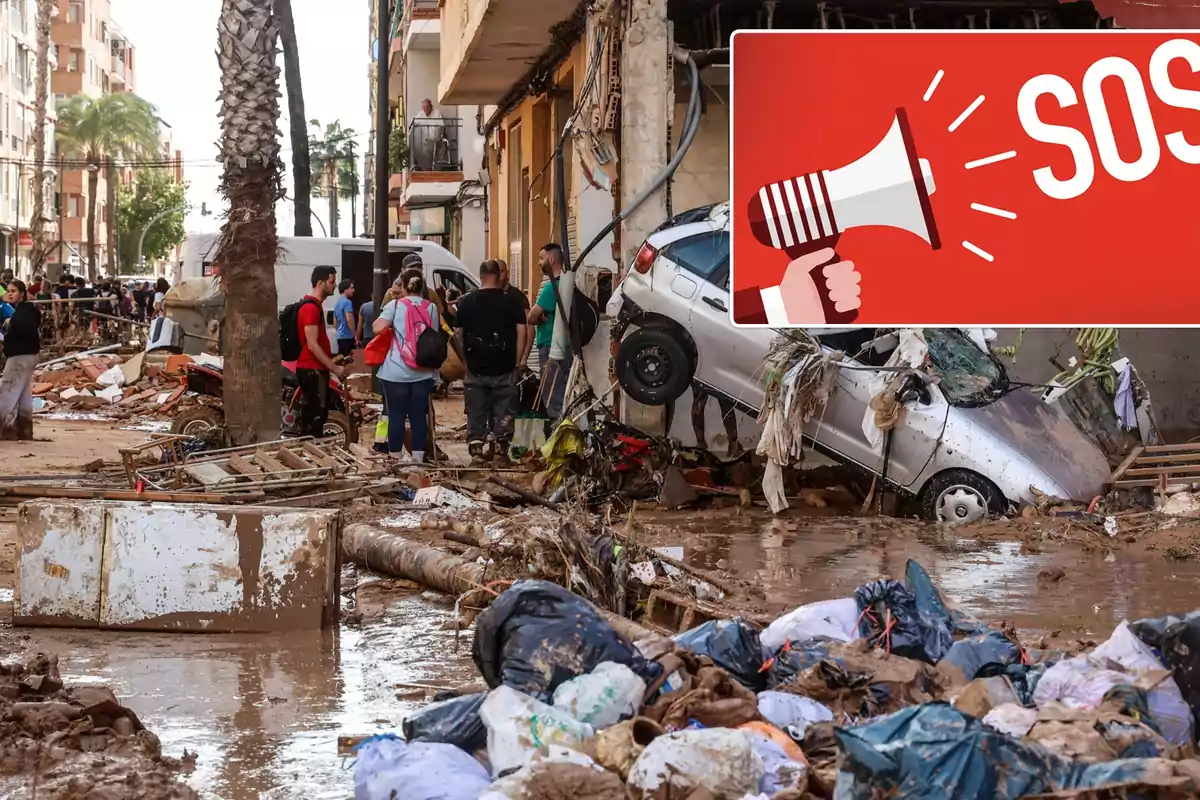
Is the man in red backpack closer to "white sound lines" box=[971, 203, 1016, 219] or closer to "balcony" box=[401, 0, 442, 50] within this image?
"white sound lines" box=[971, 203, 1016, 219]

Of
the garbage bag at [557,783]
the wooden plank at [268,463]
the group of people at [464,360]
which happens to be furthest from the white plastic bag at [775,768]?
the group of people at [464,360]

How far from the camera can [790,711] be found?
5.06m

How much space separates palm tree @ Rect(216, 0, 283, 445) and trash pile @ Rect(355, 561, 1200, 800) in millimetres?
7784

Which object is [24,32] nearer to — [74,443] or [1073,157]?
[74,443]

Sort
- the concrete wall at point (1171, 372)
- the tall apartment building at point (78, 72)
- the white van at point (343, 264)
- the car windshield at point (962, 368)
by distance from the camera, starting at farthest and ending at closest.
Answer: the tall apartment building at point (78, 72)
the white van at point (343, 264)
the concrete wall at point (1171, 372)
the car windshield at point (962, 368)

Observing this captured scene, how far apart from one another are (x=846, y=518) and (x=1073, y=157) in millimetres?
3043

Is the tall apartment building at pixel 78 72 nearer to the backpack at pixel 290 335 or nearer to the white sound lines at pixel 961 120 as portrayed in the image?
the backpack at pixel 290 335

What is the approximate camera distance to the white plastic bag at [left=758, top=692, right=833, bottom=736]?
5.01 meters

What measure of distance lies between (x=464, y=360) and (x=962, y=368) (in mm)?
4261

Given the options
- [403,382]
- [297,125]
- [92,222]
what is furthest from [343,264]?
[92,222]

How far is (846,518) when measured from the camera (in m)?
10.8

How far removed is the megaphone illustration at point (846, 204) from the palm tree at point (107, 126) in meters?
66.9

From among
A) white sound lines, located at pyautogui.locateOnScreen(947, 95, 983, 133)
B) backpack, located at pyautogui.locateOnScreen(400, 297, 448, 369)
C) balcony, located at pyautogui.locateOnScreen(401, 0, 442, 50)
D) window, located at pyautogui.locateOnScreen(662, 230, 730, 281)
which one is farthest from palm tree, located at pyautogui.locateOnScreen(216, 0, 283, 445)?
balcony, located at pyautogui.locateOnScreen(401, 0, 442, 50)

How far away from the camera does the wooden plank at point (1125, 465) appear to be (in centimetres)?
1086
